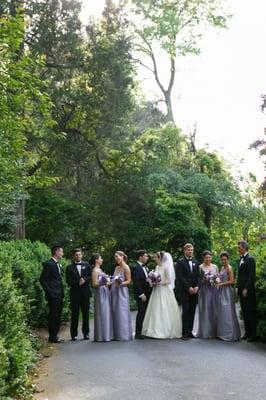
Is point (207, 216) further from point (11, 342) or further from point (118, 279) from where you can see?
point (11, 342)

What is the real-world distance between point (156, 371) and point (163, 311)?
4.29 metres

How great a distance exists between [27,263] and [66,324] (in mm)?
4457

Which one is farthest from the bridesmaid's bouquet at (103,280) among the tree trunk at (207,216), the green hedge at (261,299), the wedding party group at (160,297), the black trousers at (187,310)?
the tree trunk at (207,216)

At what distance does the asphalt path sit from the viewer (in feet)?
24.6

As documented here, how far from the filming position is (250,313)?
41.5 ft

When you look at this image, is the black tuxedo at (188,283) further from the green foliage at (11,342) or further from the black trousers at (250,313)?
the green foliage at (11,342)

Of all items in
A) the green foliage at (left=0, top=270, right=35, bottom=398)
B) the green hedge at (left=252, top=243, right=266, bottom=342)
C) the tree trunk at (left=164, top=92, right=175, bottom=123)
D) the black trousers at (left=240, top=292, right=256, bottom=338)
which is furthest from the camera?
the tree trunk at (left=164, top=92, right=175, bottom=123)

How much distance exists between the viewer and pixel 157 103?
129ft

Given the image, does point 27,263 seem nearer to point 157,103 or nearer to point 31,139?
point 31,139

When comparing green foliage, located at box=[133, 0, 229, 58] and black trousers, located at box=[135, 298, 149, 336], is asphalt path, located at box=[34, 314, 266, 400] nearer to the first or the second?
black trousers, located at box=[135, 298, 149, 336]

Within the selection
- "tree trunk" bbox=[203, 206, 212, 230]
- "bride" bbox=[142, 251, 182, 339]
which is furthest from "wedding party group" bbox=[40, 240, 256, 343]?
"tree trunk" bbox=[203, 206, 212, 230]

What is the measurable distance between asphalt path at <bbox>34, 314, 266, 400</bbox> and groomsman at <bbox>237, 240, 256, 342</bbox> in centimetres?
57

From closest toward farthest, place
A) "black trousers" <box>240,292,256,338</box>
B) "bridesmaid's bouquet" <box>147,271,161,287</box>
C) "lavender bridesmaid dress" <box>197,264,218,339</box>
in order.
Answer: "black trousers" <box>240,292,256,338</box> → "lavender bridesmaid dress" <box>197,264,218,339</box> → "bridesmaid's bouquet" <box>147,271,161,287</box>

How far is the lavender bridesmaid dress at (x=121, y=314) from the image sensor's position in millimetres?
12805
